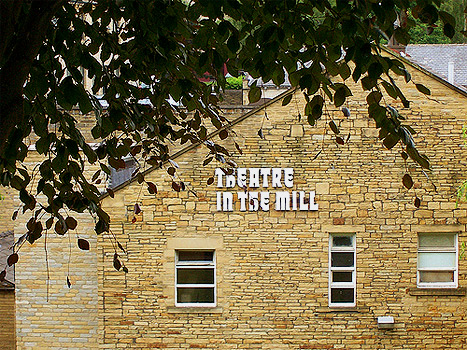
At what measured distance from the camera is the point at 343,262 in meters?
13.7

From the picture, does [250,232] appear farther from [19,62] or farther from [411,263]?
[19,62]

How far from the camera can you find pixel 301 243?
13.6 metres

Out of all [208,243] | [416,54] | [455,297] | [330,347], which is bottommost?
[330,347]

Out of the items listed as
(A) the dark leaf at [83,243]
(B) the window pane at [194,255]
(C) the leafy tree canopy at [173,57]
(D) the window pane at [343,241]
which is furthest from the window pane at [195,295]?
(A) the dark leaf at [83,243]

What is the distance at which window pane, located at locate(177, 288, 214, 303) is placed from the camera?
45.1 feet

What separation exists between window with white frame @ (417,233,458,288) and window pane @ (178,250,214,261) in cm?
417

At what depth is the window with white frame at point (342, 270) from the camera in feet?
44.9

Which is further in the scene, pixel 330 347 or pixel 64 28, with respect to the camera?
pixel 330 347

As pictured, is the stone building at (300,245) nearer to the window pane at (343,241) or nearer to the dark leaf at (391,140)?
the window pane at (343,241)

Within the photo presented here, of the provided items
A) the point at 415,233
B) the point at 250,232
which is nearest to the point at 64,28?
the point at 250,232

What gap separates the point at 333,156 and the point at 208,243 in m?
3.03

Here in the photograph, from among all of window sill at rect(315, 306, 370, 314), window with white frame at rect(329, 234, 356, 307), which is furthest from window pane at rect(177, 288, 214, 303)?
A: window with white frame at rect(329, 234, 356, 307)

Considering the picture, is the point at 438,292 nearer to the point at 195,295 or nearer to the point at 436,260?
the point at 436,260

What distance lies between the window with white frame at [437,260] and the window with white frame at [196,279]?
4113 mm
